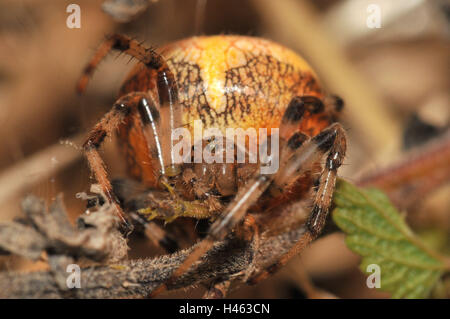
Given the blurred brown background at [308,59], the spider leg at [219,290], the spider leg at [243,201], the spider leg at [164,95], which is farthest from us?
the blurred brown background at [308,59]

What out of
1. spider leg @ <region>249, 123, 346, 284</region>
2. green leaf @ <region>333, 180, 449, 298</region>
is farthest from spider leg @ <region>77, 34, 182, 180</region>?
green leaf @ <region>333, 180, 449, 298</region>

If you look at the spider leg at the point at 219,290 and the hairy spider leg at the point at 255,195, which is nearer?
the hairy spider leg at the point at 255,195

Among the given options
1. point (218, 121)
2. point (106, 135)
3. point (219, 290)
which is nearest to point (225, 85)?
Answer: point (218, 121)

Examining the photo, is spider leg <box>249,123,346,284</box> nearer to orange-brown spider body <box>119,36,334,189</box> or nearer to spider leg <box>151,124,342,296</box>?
spider leg <box>151,124,342,296</box>

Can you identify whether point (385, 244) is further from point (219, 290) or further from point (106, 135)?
point (106, 135)

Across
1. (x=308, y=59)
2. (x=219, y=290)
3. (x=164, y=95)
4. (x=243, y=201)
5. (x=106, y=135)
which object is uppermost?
(x=308, y=59)

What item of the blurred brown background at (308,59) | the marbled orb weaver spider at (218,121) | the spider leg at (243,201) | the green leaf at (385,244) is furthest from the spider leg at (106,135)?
the green leaf at (385,244)

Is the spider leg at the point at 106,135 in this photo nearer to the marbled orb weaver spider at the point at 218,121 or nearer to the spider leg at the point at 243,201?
the marbled orb weaver spider at the point at 218,121
